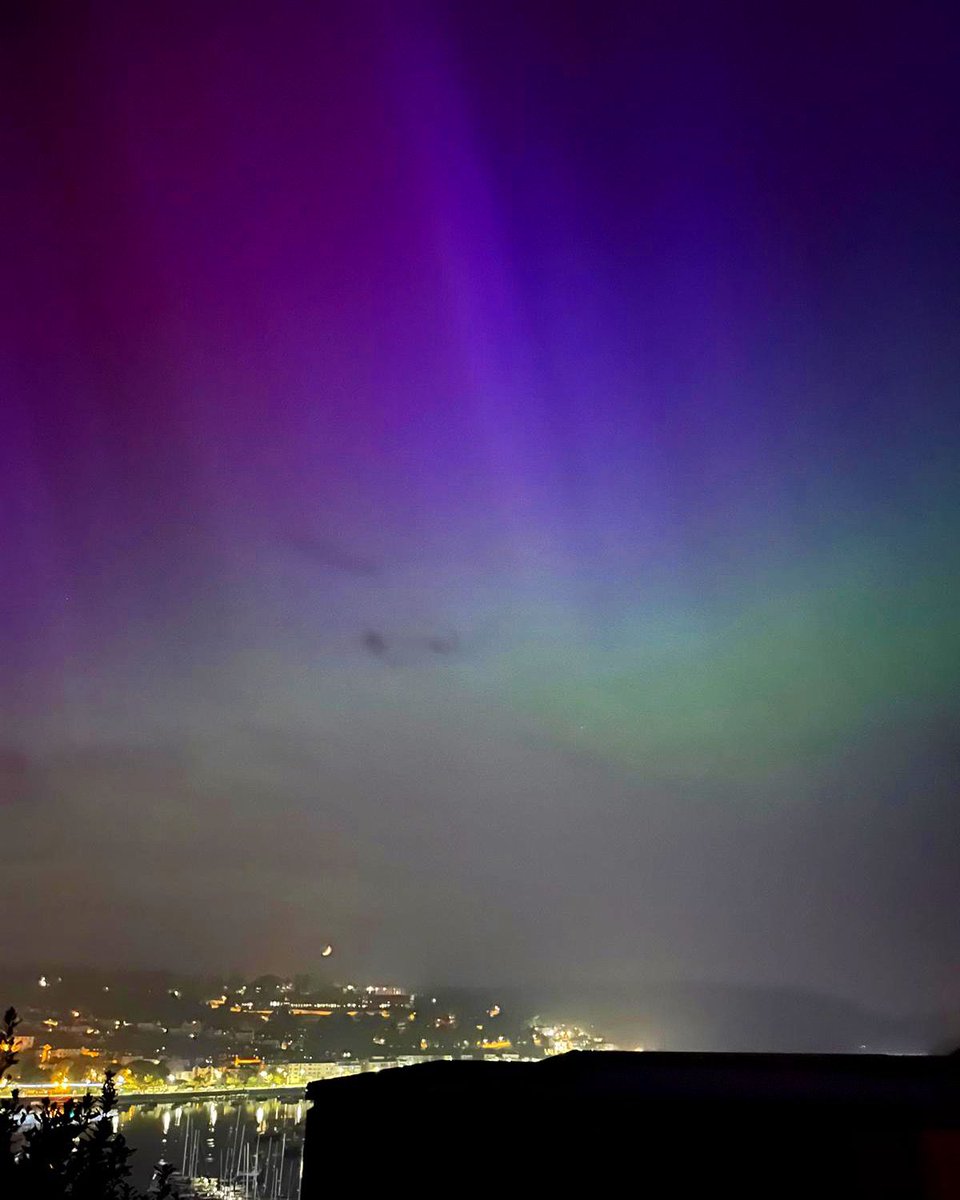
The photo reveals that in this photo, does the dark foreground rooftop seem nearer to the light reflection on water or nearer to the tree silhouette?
the tree silhouette

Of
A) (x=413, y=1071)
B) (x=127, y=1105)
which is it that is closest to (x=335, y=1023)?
(x=127, y=1105)

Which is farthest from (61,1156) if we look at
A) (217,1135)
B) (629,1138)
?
(217,1135)

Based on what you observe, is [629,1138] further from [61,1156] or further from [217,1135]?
[217,1135]

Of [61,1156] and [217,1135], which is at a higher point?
[61,1156]

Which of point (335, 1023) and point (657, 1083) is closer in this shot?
point (657, 1083)

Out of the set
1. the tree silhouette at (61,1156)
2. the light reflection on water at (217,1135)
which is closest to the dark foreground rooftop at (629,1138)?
the tree silhouette at (61,1156)

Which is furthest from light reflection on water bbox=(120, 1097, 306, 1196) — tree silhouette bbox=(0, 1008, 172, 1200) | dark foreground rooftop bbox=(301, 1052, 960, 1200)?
dark foreground rooftop bbox=(301, 1052, 960, 1200)

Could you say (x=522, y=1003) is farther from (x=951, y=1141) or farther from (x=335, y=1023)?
(x=951, y=1141)
